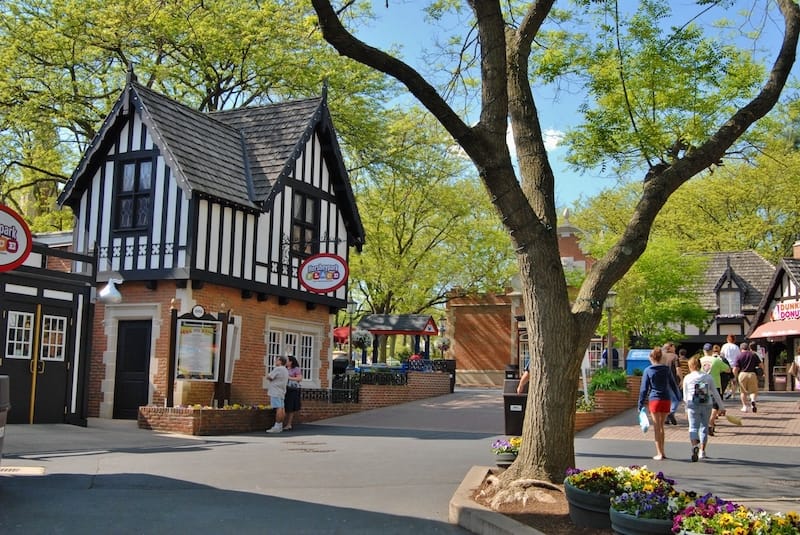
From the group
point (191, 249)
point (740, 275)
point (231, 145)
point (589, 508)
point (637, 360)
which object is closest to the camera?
point (589, 508)

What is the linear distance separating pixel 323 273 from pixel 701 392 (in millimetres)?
10971

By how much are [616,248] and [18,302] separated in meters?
12.2

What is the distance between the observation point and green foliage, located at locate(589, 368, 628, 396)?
69.9 feet

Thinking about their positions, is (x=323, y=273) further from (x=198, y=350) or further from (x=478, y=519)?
(x=478, y=519)

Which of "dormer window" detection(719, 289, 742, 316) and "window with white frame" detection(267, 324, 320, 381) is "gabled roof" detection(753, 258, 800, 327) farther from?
"window with white frame" detection(267, 324, 320, 381)

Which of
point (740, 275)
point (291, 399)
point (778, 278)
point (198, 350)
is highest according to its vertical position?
point (740, 275)

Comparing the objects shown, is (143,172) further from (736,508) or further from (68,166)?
(736,508)

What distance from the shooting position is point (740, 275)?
4266 centimetres

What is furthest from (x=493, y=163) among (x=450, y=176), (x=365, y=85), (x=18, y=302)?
(x=450, y=176)

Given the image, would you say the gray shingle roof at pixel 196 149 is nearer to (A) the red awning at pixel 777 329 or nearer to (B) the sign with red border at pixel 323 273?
(B) the sign with red border at pixel 323 273

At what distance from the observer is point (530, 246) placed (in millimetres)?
8578

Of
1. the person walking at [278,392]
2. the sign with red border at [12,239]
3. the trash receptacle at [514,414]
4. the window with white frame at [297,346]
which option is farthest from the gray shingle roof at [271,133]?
the trash receptacle at [514,414]

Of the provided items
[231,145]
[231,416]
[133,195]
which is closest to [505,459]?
[231,416]

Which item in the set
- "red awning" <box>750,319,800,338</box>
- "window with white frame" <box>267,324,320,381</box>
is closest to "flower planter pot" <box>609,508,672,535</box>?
"window with white frame" <box>267,324,320,381</box>
